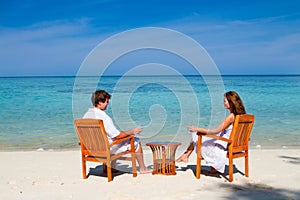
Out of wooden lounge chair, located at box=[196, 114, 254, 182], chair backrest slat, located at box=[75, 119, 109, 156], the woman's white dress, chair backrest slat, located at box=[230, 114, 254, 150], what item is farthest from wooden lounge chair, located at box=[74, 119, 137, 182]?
chair backrest slat, located at box=[230, 114, 254, 150]

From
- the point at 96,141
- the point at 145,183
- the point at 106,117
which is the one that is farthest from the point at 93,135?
the point at 145,183

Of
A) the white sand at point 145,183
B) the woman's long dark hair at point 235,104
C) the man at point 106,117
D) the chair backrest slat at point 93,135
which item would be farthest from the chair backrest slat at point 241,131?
the chair backrest slat at point 93,135

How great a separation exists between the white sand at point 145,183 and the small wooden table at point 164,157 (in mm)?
124

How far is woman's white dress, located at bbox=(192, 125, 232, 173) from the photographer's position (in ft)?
17.4

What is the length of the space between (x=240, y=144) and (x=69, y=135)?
259 inches

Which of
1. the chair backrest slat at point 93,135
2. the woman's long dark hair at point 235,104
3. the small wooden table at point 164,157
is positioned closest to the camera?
the chair backrest slat at point 93,135

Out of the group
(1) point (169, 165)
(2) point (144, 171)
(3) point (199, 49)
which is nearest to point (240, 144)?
(1) point (169, 165)

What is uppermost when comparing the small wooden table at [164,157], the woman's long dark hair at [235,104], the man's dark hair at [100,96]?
the man's dark hair at [100,96]

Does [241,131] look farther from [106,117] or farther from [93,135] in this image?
[93,135]

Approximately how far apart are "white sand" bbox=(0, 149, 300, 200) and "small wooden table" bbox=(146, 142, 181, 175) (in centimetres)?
12

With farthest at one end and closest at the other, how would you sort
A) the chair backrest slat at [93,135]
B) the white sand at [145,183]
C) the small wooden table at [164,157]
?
the small wooden table at [164,157] < the chair backrest slat at [93,135] < the white sand at [145,183]

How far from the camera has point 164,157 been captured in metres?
5.48

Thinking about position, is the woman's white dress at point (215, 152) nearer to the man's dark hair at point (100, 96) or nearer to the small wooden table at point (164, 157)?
the small wooden table at point (164, 157)

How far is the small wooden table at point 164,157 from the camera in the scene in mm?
5465
